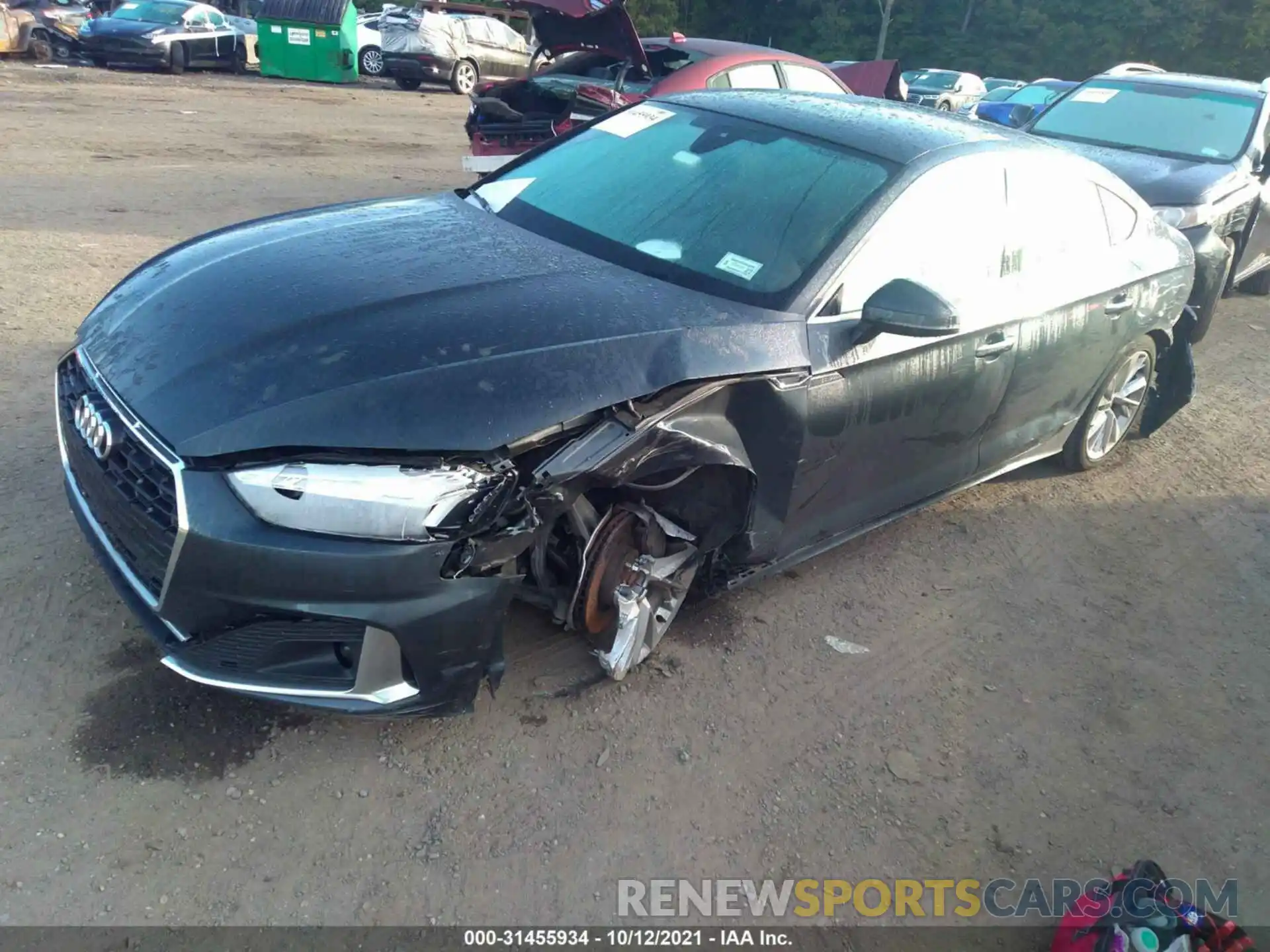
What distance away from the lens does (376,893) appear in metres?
2.40

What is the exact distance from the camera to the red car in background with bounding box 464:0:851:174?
25.5 feet

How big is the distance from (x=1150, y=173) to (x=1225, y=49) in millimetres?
39676

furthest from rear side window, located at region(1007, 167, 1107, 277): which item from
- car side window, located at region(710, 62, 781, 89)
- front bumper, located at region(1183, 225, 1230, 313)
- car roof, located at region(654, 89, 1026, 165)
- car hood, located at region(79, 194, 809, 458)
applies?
car side window, located at region(710, 62, 781, 89)

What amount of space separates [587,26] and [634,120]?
4.46m

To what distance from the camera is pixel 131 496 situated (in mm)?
2523

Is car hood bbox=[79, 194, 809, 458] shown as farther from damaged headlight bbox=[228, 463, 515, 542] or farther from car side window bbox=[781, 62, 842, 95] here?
car side window bbox=[781, 62, 842, 95]

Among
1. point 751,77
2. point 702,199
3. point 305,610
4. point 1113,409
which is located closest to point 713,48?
point 751,77

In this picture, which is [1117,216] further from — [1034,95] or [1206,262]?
[1034,95]

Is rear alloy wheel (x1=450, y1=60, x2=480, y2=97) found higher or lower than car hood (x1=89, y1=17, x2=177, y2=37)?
lower

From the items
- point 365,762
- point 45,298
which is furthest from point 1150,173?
point 45,298

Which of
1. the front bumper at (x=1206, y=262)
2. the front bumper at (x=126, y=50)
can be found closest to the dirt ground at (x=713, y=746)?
the front bumper at (x=1206, y=262)

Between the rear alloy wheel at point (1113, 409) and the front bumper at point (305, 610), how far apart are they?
3568 millimetres

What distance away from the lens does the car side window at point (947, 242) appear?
3.31m

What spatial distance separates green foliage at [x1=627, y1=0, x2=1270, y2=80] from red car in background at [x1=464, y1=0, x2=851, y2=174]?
3425 centimetres
